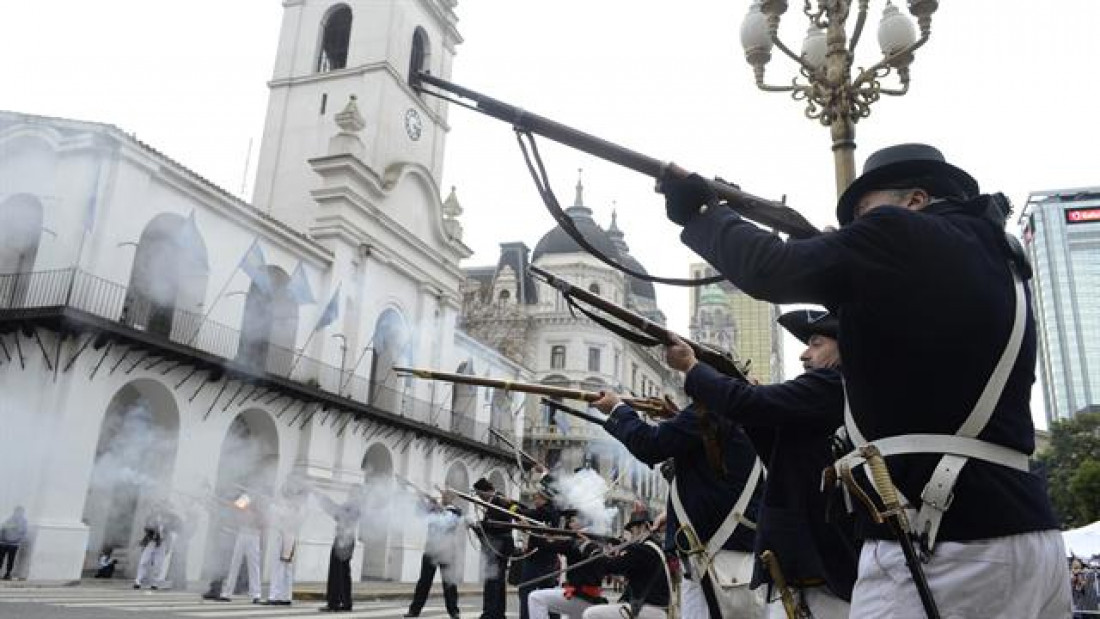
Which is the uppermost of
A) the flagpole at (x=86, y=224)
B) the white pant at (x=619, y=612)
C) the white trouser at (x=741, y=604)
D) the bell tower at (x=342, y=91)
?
the bell tower at (x=342, y=91)

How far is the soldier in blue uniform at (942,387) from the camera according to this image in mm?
2209

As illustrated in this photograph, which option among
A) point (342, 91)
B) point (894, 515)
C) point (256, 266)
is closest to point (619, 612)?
point (894, 515)

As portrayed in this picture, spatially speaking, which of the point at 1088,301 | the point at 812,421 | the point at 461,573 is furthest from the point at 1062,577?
the point at 1088,301

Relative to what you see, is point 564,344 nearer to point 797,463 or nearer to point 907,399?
point 797,463

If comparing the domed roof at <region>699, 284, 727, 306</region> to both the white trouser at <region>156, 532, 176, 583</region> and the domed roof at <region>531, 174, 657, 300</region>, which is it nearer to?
the domed roof at <region>531, 174, 657, 300</region>

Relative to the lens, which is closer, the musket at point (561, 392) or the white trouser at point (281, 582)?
the musket at point (561, 392)

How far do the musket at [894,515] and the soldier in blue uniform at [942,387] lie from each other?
0.04 m

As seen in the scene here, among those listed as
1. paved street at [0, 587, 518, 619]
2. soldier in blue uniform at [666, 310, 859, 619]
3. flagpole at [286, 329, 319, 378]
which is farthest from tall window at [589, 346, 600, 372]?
soldier in blue uniform at [666, 310, 859, 619]

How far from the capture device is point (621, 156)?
362 cm

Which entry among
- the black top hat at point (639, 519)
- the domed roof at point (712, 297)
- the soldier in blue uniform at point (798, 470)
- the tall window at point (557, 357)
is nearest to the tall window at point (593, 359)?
the tall window at point (557, 357)

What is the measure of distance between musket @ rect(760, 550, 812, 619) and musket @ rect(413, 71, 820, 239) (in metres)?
1.37

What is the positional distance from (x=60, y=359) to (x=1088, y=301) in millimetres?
123865

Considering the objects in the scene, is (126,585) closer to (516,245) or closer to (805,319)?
(805,319)

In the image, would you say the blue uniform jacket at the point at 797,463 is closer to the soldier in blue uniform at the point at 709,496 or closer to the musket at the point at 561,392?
the soldier in blue uniform at the point at 709,496
